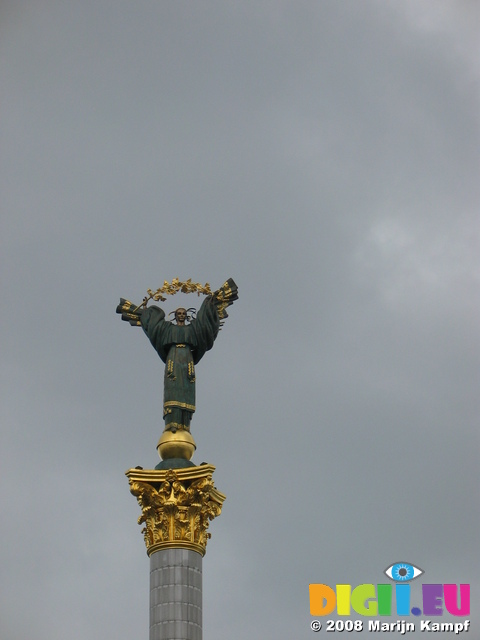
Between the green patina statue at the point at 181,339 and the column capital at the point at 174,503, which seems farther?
the green patina statue at the point at 181,339

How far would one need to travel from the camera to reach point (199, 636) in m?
48.3

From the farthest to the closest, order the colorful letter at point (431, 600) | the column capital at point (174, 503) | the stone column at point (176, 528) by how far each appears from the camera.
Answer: the colorful letter at point (431, 600)
the column capital at point (174, 503)
the stone column at point (176, 528)

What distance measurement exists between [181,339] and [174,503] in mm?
7076

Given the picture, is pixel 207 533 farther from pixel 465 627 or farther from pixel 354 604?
pixel 465 627

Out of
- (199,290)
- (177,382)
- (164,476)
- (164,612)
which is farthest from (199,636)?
(199,290)

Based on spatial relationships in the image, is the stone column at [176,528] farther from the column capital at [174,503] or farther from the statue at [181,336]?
the statue at [181,336]

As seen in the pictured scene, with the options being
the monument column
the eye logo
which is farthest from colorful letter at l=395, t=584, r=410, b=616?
the monument column

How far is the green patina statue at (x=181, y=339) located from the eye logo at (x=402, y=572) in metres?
11.1

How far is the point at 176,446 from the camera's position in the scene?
2032 inches

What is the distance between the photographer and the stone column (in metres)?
48.5

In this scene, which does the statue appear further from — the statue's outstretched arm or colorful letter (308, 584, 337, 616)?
colorful letter (308, 584, 337, 616)

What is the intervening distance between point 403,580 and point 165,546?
39.9ft

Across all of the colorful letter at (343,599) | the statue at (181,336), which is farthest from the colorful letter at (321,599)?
the statue at (181,336)

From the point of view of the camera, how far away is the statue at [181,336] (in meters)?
52.8
